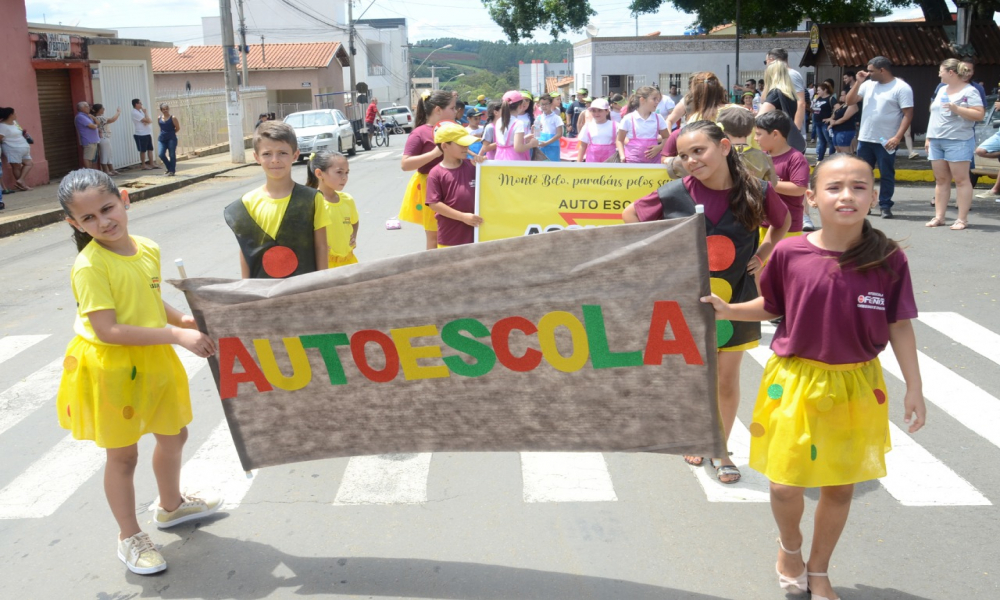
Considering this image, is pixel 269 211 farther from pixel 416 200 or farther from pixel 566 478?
pixel 416 200

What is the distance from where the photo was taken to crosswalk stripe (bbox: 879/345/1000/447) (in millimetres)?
5609

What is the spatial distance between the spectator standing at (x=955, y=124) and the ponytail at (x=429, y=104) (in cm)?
658

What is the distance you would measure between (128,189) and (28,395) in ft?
42.4

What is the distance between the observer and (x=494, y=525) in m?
4.39

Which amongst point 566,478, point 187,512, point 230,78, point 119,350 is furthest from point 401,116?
point 119,350

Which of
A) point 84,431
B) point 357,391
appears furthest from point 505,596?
point 84,431

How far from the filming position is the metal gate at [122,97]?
1000 inches

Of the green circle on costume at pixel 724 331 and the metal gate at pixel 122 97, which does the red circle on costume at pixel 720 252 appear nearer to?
the green circle on costume at pixel 724 331

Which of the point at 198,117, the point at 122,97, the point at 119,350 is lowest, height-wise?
the point at 119,350

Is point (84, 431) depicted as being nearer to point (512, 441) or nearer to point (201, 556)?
point (201, 556)

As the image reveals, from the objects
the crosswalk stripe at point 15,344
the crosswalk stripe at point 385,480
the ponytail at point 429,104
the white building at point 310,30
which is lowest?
the crosswalk stripe at point 385,480

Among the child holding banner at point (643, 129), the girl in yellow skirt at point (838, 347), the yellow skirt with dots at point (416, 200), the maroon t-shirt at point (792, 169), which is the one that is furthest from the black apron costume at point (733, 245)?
the child holding banner at point (643, 129)

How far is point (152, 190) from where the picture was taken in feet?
68.1

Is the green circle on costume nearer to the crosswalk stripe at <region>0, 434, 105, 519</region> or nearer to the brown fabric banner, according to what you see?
the brown fabric banner
